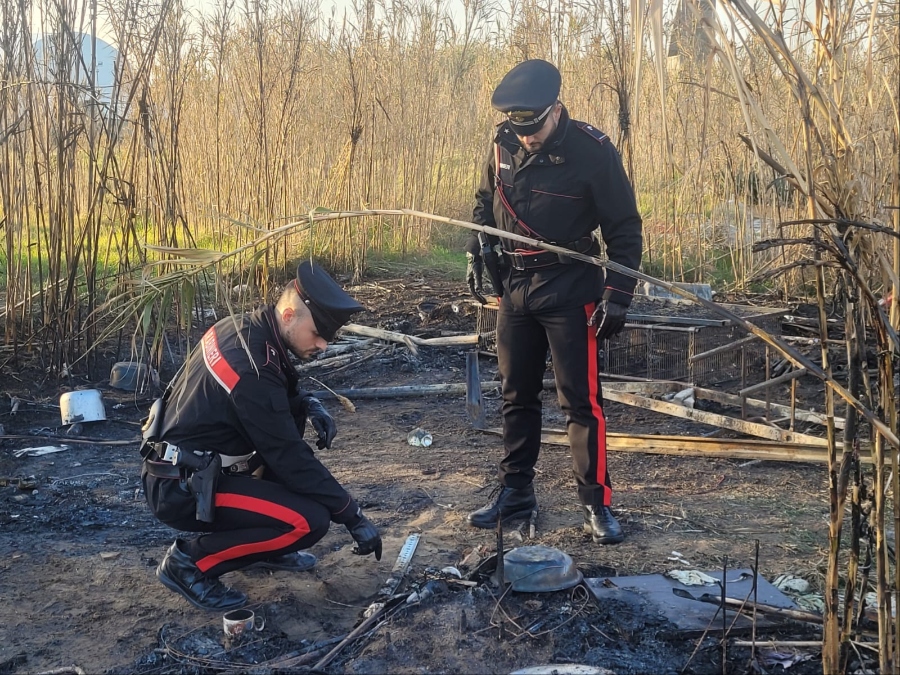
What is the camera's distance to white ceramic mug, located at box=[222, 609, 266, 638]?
308 centimetres

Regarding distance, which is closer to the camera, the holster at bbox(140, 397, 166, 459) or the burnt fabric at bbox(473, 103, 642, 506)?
the holster at bbox(140, 397, 166, 459)

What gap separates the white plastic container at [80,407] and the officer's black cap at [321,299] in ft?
10.6

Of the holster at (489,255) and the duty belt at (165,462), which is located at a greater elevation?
the holster at (489,255)

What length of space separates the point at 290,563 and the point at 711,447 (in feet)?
8.51

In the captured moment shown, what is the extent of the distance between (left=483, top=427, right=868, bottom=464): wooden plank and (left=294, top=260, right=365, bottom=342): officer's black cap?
2.56 metres

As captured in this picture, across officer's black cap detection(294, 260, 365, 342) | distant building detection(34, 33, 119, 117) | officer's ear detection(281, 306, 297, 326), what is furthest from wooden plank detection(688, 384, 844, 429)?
distant building detection(34, 33, 119, 117)

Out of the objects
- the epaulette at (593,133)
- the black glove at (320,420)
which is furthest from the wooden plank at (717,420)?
the black glove at (320,420)

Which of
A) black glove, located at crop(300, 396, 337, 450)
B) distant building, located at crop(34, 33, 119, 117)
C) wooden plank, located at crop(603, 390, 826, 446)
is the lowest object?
wooden plank, located at crop(603, 390, 826, 446)

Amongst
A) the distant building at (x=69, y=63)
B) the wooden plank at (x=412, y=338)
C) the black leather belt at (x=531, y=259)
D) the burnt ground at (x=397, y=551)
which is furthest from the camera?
the wooden plank at (x=412, y=338)

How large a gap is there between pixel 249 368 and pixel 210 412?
25 centimetres

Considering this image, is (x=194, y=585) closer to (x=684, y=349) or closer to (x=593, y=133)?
(x=593, y=133)

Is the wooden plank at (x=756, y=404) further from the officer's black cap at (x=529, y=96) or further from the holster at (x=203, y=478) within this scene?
the holster at (x=203, y=478)

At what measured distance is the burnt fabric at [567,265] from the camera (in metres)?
3.74

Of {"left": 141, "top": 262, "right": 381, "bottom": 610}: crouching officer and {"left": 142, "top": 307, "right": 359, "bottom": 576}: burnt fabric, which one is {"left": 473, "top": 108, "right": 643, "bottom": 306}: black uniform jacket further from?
{"left": 142, "top": 307, "right": 359, "bottom": 576}: burnt fabric
